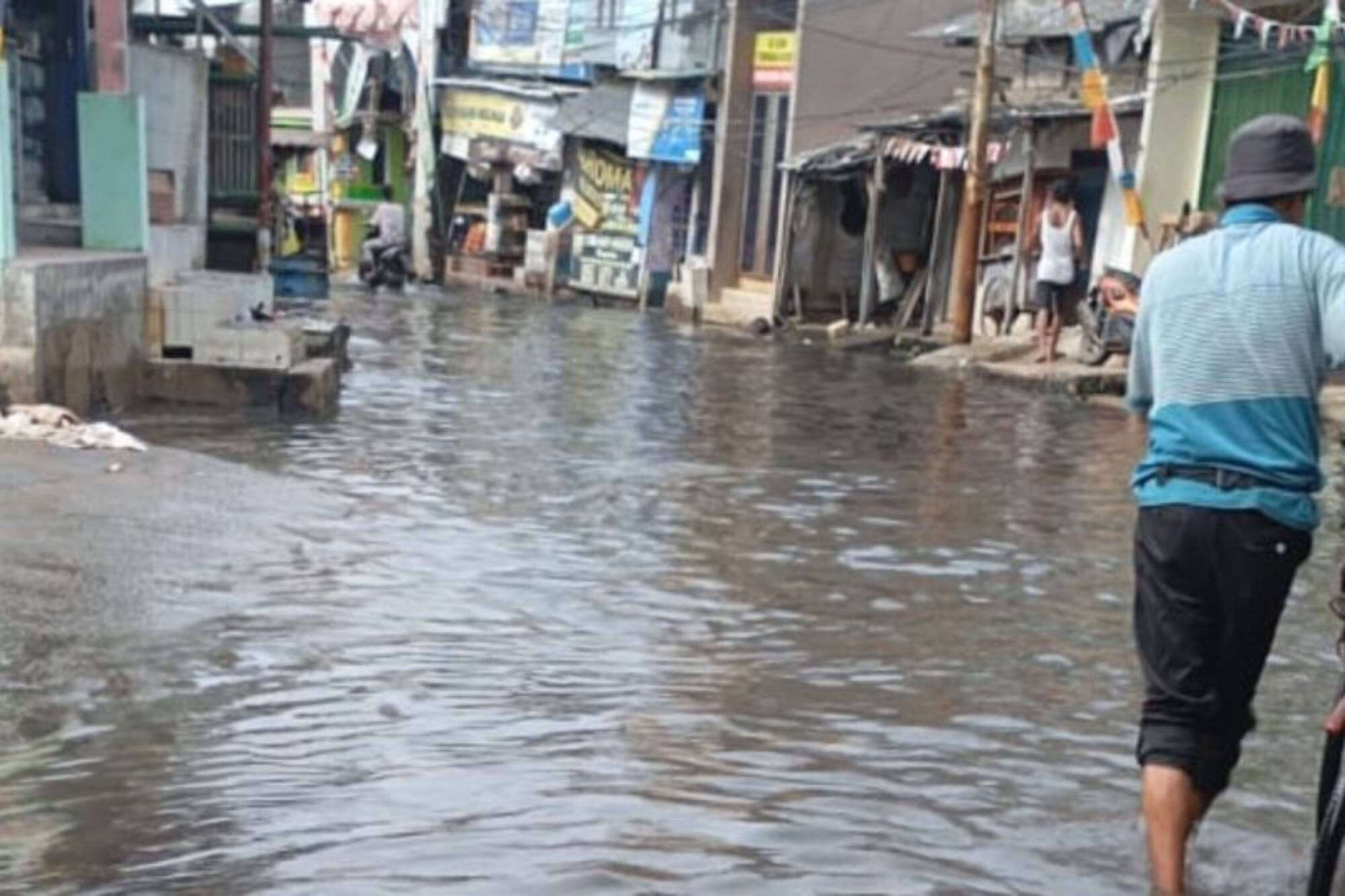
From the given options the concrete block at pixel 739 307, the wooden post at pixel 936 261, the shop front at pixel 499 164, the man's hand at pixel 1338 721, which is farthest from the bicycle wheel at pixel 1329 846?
the shop front at pixel 499 164

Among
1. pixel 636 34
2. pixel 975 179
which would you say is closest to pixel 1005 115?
pixel 975 179

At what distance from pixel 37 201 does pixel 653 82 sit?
18.1 metres

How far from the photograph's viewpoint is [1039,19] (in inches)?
822

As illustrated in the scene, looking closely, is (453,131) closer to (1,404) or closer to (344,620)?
(1,404)

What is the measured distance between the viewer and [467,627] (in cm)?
636

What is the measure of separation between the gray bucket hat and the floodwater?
1642 millimetres

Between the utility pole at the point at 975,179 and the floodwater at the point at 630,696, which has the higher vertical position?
the utility pole at the point at 975,179

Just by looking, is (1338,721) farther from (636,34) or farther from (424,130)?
(424,130)

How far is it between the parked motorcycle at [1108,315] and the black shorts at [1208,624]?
1286cm

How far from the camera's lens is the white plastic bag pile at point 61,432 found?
31.1 feet

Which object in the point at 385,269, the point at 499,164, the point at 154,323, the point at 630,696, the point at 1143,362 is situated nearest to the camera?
the point at 1143,362

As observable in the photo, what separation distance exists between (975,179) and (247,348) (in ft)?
33.1

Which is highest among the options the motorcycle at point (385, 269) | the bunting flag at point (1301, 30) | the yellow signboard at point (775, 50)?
the yellow signboard at point (775, 50)

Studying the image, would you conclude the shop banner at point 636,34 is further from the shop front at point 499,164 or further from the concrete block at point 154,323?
the concrete block at point 154,323
